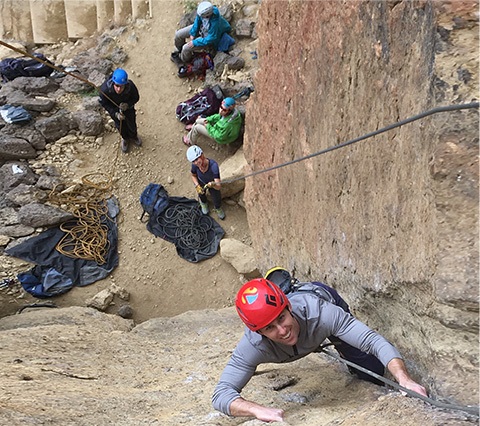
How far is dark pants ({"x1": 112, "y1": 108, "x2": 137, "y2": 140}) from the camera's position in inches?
295

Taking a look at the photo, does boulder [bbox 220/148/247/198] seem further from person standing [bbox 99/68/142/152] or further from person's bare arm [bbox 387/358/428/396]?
person's bare arm [bbox 387/358/428/396]

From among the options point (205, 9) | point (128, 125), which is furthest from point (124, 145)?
point (205, 9)

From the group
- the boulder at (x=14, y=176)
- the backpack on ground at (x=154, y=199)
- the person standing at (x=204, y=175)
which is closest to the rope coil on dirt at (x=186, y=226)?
the backpack on ground at (x=154, y=199)

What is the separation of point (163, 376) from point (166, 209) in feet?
13.3

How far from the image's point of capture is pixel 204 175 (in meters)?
6.65

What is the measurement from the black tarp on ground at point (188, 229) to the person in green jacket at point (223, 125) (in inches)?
41.6

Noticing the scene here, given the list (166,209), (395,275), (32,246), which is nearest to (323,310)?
(395,275)

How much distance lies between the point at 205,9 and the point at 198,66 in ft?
3.38

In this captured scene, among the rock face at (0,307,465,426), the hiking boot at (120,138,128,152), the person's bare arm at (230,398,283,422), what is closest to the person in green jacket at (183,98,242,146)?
the hiking boot at (120,138,128,152)

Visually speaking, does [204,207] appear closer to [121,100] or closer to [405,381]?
[121,100]

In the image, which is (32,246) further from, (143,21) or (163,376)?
(143,21)

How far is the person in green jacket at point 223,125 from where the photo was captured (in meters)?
6.96

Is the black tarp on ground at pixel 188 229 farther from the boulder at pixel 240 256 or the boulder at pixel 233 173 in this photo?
the boulder at pixel 233 173

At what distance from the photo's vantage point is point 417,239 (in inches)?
91.1
